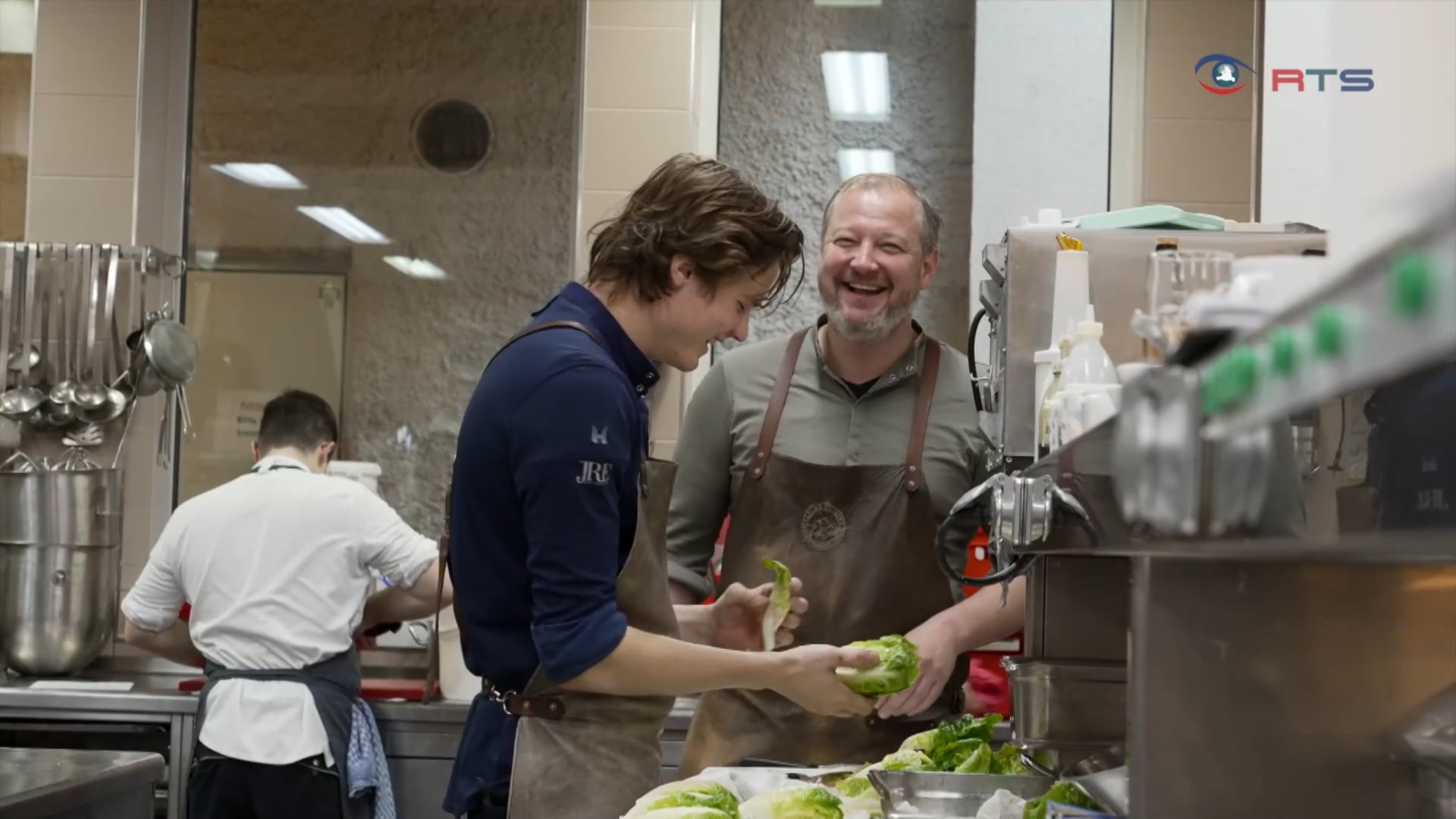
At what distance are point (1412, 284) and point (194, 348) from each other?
462cm

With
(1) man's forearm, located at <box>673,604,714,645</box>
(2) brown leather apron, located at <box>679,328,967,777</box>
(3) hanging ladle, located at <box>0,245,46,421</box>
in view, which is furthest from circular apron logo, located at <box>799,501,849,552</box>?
(3) hanging ladle, located at <box>0,245,46,421</box>

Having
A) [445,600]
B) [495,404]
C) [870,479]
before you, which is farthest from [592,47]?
[495,404]

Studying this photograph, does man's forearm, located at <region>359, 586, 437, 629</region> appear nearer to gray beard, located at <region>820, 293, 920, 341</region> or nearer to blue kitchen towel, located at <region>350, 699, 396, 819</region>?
blue kitchen towel, located at <region>350, 699, 396, 819</region>

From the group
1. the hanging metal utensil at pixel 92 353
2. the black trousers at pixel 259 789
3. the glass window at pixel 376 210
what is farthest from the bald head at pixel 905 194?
the hanging metal utensil at pixel 92 353

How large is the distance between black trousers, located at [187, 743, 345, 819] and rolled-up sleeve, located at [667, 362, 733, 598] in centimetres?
124

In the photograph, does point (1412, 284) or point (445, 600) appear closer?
point (1412, 284)

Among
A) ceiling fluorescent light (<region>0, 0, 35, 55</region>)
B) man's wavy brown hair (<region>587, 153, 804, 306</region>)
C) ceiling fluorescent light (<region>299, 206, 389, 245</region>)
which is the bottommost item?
man's wavy brown hair (<region>587, 153, 804, 306</region>)

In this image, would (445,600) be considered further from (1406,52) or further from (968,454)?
(1406,52)

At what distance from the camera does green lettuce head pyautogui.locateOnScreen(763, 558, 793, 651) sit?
9.29 ft

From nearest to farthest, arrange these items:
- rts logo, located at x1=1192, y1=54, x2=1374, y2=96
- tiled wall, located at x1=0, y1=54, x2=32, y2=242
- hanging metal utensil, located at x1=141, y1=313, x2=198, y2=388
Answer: rts logo, located at x1=1192, y1=54, x2=1374, y2=96 → hanging metal utensil, located at x1=141, y1=313, x2=198, y2=388 → tiled wall, located at x1=0, y1=54, x2=32, y2=242

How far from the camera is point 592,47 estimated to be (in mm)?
4648

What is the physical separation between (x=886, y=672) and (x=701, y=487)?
0.89 m

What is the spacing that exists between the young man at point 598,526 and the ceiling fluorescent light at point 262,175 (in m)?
2.82

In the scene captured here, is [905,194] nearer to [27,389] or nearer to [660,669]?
[660,669]
